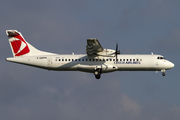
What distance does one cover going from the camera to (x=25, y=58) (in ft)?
132

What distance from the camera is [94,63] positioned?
39.9 m

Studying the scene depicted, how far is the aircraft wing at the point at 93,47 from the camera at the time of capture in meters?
36.2

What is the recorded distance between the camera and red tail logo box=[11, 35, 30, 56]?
4108 cm

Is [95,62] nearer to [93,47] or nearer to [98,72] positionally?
[98,72]

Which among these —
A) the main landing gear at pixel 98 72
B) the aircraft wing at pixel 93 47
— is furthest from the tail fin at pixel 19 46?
the main landing gear at pixel 98 72

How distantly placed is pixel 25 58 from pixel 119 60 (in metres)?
12.3

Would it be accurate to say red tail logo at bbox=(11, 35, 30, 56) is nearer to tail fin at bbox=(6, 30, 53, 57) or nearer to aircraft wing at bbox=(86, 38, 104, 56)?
tail fin at bbox=(6, 30, 53, 57)

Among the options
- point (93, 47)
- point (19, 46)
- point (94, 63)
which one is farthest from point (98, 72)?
point (19, 46)

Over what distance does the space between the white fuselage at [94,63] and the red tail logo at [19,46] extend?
41.1 inches

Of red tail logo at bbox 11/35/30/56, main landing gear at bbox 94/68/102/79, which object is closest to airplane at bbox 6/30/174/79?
main landing gear at bbox 94/68/102/79

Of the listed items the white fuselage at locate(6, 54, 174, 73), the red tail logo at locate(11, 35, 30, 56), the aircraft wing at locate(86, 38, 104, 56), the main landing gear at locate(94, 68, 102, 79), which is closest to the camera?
the aircraft wing at locate(86, 38, 104, 56)

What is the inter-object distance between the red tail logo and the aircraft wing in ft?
28.7

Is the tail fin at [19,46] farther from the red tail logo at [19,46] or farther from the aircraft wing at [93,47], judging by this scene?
the aircraft wing at [93,47]

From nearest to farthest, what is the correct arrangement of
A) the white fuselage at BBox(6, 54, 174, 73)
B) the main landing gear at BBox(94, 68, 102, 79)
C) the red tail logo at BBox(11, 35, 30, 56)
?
1. the main landing gear at BBox(94, 68, 102, 79)
2. the white fuselage at BBox(6, 54, 174, 73)
3. the red tail logo at BBox(11, 35, 30, 56)
